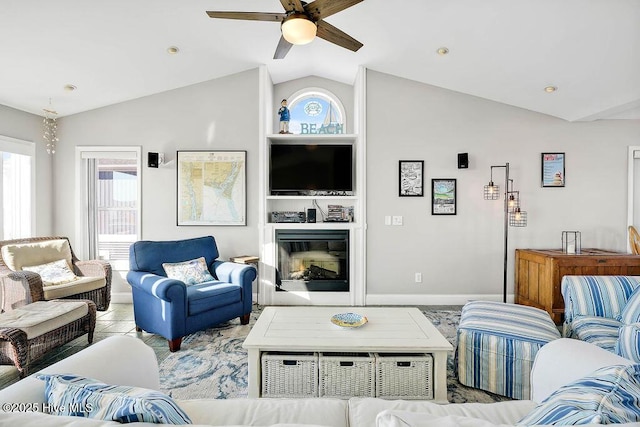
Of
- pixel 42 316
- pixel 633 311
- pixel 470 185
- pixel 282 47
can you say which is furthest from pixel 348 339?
pixel 470 185

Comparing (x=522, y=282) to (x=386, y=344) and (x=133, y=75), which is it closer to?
(x=386, y=344)

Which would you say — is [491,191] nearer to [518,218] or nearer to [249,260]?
[518,218]

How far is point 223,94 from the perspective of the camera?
13.9 feet

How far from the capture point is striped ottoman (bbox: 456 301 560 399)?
2.08 metres

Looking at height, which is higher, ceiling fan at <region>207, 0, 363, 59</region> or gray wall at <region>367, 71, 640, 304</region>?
ceiling fan at <region>207, 0, 363, 59</region>

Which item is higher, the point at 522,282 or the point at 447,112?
the point at 447,112

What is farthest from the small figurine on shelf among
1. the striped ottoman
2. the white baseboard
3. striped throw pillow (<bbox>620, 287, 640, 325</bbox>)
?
striped throw pillow (<bbox>620, 287, 640, 325</bbox>)

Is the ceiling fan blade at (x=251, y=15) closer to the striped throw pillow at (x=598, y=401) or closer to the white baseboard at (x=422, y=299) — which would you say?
the striped throw pillow at (x=598, y=401)

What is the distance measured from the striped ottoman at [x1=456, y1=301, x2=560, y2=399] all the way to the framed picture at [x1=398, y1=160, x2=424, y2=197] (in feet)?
6.86

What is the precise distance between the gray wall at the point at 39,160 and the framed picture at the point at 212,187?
172cm

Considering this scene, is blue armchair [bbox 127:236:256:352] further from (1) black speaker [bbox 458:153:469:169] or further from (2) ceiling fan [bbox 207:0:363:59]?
(1) black speaker [bbox 458:153:469:169]

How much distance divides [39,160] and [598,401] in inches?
218

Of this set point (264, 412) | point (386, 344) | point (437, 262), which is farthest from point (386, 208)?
point (264, 412)

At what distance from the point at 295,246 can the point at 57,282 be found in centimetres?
259
